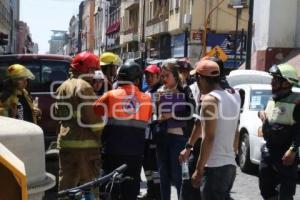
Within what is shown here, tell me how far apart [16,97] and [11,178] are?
3796 millimetres

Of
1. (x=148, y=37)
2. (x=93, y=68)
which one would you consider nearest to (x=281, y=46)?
(x=93, y=68)

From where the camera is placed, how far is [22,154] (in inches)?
102

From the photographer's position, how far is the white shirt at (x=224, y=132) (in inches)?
183

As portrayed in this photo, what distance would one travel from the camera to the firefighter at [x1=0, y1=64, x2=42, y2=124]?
5695 mm

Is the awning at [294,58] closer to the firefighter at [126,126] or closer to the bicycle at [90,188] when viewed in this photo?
the firefighter at [126,126]

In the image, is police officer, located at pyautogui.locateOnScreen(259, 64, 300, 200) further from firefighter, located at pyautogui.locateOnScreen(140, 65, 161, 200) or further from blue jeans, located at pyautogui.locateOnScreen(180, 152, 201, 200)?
firefighter, located at pyautogui.locateOnScreen(140, 65, 161, 200)

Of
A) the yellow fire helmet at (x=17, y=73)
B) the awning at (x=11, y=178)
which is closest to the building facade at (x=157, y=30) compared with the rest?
the yellow fire helmet at (x=17, y=73)

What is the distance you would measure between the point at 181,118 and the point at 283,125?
1.19 meters

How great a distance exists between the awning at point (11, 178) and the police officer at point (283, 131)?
12.6 feet

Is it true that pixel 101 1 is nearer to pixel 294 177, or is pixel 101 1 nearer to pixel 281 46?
pixel 281 46

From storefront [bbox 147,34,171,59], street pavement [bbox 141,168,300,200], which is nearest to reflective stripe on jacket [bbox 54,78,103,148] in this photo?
street pavement [bbox 141,168,300,200]

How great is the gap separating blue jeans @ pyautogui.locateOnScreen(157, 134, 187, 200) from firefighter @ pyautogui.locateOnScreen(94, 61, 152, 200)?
791mm

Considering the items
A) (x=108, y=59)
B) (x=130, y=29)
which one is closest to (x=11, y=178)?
(x=108, y=59)

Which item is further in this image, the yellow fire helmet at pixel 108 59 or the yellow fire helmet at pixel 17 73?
the yellow fire helmet at pixel 108 59
